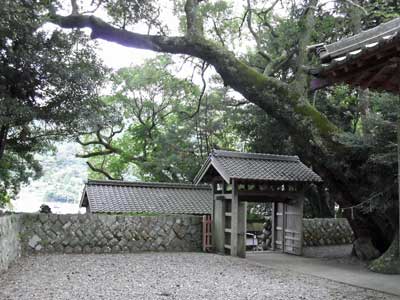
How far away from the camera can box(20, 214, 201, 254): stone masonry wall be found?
11.0 m

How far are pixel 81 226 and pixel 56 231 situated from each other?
67 cm

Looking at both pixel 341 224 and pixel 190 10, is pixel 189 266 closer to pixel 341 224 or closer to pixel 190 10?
pixel 190 10

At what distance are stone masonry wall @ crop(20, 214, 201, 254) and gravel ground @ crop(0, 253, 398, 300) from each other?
2.66 ft

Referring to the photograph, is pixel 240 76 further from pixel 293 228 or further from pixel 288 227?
pixel 288 227

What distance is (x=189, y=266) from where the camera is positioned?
367 inches

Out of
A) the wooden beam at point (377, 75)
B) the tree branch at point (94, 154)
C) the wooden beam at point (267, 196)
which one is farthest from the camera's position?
the tree branch at point (94, 154)

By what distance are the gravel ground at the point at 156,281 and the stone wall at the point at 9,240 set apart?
24cm

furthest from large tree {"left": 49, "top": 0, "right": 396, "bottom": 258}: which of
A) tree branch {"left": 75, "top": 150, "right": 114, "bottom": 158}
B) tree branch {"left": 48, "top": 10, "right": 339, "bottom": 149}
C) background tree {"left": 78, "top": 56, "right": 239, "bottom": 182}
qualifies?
tree branch {"left": 75, "top": 150, "right": 114, "bottom": 158}

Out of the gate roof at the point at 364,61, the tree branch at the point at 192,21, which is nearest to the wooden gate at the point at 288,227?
the tree branch at the point at 192,21

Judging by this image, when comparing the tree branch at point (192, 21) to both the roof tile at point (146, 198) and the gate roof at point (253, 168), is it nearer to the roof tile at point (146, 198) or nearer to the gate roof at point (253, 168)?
the gate roof at point (253, 168)

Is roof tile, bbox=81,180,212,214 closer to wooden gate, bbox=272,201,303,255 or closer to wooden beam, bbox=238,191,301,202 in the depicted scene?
wooden gate, bbox=272,201,303,255

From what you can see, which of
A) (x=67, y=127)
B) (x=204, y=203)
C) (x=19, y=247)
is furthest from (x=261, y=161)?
(x=19, y=247)

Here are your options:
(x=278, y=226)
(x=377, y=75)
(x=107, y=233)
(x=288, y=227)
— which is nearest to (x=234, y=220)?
(x=288, y=227)

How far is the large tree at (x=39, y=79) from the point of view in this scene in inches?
331
